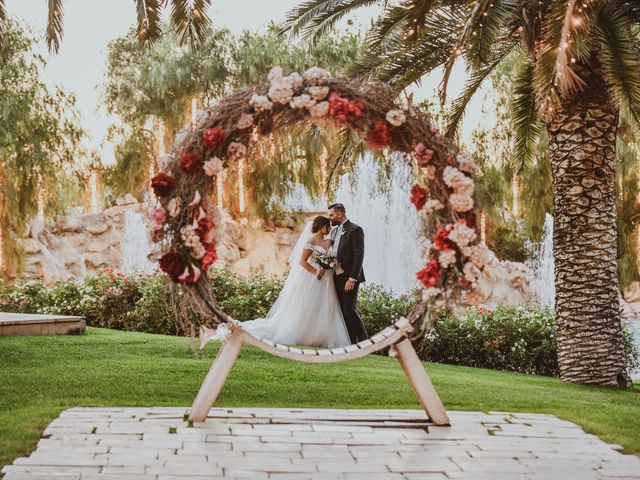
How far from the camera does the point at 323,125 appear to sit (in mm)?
6074

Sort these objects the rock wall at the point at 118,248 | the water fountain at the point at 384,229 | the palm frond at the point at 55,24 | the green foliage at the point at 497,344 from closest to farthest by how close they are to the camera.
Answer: the palm frond at the point at 55,24 < the green foliage at the point at 497,344 < the water fountain at the point at 384,229 < the rock wall at the point at 118,248

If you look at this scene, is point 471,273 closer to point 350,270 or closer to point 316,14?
point 350,270

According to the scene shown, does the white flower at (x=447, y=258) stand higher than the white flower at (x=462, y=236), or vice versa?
the white flower at (x=462, y=236)

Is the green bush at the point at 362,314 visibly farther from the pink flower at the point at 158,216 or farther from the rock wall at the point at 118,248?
the rock wall at the point at 118,248

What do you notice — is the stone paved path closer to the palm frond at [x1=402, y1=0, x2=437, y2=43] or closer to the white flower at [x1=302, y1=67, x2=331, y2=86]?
the white flower at [x1=302, y1=67, x2=331, y2=86]

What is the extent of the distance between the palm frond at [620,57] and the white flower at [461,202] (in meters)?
3.62

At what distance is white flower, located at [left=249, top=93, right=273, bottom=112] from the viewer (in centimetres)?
585

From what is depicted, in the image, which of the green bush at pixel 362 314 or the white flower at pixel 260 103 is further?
the green bush at pixel 362 314

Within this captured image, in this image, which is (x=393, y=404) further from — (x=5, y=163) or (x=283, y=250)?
(x=283, y=250)

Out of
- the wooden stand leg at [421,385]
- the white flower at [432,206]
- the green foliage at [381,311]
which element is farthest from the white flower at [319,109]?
the green foliage at [381,311]

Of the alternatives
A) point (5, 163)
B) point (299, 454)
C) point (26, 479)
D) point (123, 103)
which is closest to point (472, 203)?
point (299, 454)

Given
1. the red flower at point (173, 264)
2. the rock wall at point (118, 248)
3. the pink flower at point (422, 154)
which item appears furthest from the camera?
the rock wall at point (118, 248)

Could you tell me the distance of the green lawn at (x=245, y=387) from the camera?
662 cm

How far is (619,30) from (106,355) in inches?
270
